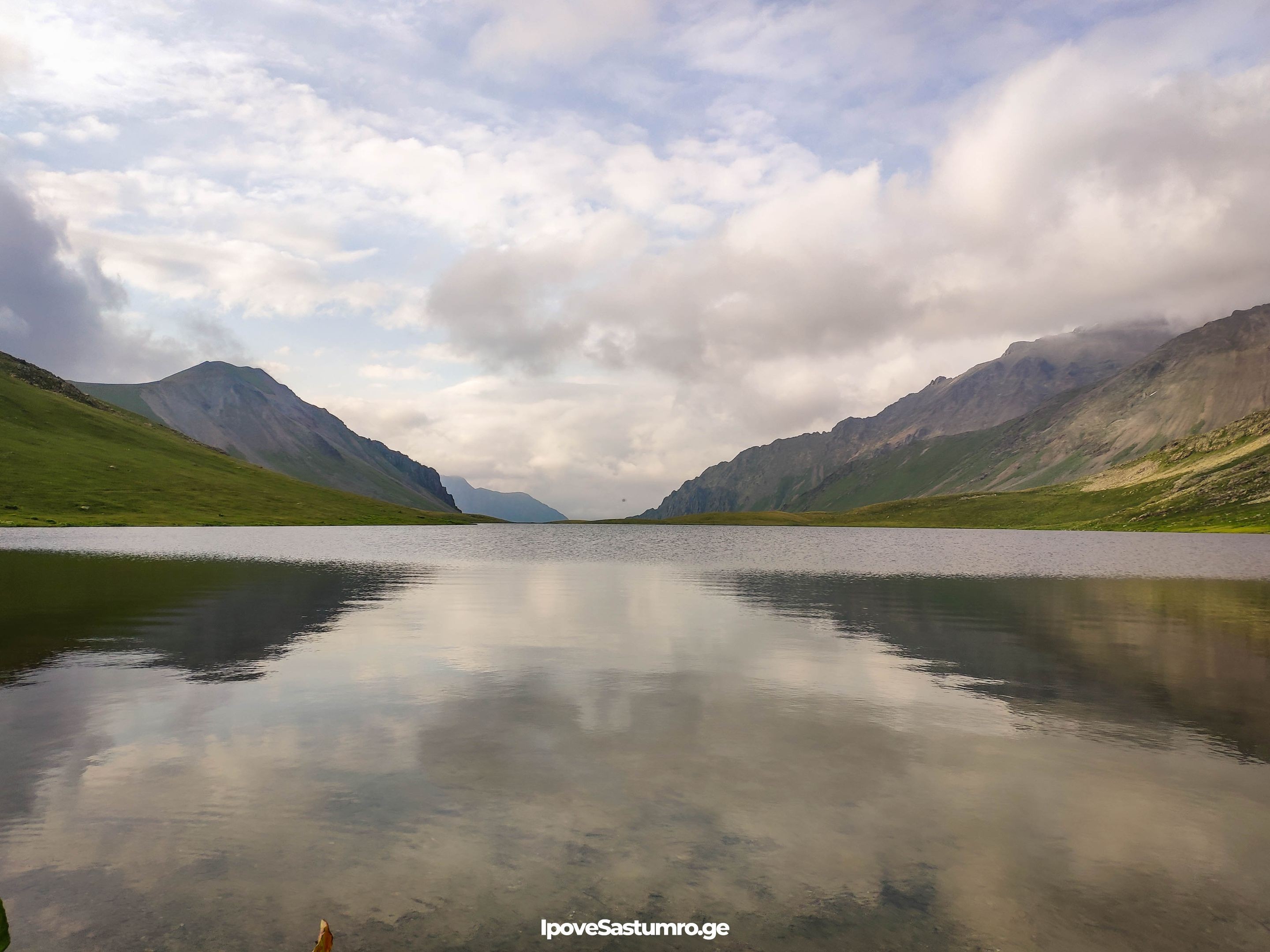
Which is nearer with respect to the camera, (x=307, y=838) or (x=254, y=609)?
(x=307, y=838)

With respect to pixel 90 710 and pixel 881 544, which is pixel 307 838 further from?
pixel 881 544

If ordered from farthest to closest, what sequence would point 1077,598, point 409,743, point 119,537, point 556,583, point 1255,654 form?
point 119,537
point 556,583
point 1077,598
point 1255,654
point 409,743

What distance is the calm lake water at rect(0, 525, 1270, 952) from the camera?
10.2 m

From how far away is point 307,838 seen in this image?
40.5 feet

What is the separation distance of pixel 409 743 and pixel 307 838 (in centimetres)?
555

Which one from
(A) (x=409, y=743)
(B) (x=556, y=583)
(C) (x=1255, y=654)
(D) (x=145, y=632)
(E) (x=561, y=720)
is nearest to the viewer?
(A) (x=409, y=743)

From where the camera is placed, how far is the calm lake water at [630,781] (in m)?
10.2

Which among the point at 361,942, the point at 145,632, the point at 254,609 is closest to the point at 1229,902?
the point at 361,942

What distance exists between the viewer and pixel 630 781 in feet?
50.7

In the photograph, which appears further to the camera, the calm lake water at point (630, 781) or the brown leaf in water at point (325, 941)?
the calm lake water at point (630, 781)

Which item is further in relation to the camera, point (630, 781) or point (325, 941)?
point (630, 781)

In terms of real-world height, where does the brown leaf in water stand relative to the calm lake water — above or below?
above

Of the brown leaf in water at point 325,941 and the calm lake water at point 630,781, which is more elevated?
the brown leaf in water at point 325,941

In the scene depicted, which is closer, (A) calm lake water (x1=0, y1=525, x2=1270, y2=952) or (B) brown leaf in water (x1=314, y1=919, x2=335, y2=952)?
(B) brown leaf in water (x1=314, y1=919, x2=335, y2=952)
